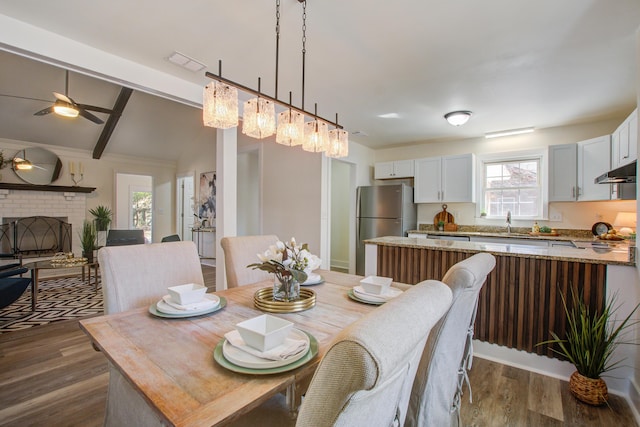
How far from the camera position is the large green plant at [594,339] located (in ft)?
5.94

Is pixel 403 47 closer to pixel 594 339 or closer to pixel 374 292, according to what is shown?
pixel 374 292

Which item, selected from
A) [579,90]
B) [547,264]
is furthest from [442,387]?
[579,90]

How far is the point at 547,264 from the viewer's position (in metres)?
2.16

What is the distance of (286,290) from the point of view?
1.44 metres

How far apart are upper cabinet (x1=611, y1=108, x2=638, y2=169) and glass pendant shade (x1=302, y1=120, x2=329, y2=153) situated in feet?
7.65

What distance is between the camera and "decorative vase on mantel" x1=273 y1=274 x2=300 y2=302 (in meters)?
1.43

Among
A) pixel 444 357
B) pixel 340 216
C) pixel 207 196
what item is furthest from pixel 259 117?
pixel 207 196

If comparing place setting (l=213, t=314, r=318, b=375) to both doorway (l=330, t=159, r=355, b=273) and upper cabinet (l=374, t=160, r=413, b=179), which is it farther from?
doorway (l=330, t=159, r=355, b=273)

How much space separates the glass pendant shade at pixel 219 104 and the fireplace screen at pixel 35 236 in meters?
5.59

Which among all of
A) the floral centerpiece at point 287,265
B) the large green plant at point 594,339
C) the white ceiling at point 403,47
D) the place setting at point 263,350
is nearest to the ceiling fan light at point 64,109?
the white ceiling at point 403,47

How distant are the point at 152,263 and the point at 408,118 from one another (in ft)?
10.9

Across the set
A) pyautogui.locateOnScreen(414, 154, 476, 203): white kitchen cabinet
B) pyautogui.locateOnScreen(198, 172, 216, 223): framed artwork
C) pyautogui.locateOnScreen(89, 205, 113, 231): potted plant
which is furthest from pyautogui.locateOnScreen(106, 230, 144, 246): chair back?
pyautogui.locateOnScreen(414, 154, 476, 203): white kitchen cabinet

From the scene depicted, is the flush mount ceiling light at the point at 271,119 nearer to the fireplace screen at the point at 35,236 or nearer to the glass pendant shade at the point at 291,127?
the glass pendant shade at the point at 291,127

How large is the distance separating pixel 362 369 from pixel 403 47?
2348mm
